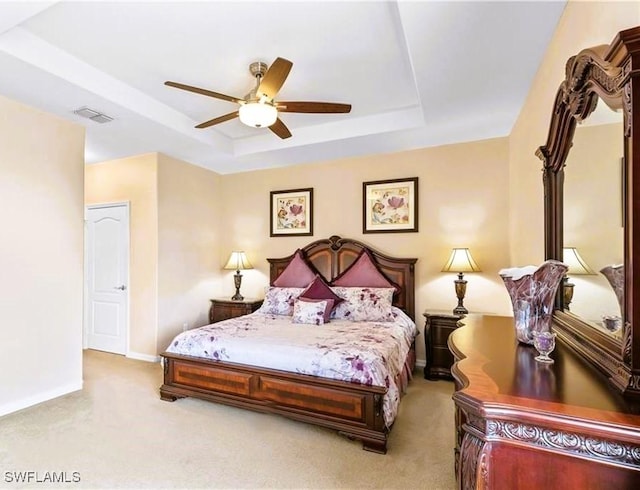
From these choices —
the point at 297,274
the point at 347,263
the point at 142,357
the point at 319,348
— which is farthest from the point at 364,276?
the point at 142,357

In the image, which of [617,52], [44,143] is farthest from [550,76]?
[44,143]

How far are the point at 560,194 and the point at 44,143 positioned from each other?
4246 mm

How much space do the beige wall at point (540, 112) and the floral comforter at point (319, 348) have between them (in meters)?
1.37

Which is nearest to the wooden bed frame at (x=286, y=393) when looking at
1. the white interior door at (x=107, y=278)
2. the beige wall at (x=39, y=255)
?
the beige wall at (x=39, y=255)

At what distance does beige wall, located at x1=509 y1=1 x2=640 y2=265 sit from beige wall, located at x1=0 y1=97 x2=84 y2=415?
4.21 metres

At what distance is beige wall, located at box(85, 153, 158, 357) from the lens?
14.8ft

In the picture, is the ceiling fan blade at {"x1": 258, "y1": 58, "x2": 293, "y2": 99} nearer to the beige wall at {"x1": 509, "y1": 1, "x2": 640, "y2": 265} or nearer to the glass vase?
the beige wall at {"x1": 509, "y1": 1, "x2": 640, "y2": 265}

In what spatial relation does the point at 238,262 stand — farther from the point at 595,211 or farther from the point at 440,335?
the point at 595,211

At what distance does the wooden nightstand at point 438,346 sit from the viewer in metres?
3.78

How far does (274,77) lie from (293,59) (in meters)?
0.58

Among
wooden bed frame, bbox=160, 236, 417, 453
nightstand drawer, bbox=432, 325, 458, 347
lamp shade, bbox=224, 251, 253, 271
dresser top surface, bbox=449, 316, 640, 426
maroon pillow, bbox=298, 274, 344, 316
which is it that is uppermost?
lamp shade, bbox=224, 251, 253, 271

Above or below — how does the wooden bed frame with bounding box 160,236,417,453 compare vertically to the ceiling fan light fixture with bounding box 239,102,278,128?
below

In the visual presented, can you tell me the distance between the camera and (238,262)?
201 inches

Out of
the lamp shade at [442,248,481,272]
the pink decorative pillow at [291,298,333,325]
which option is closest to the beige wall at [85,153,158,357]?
the pink decorative pillow at [291,298,333,325]
